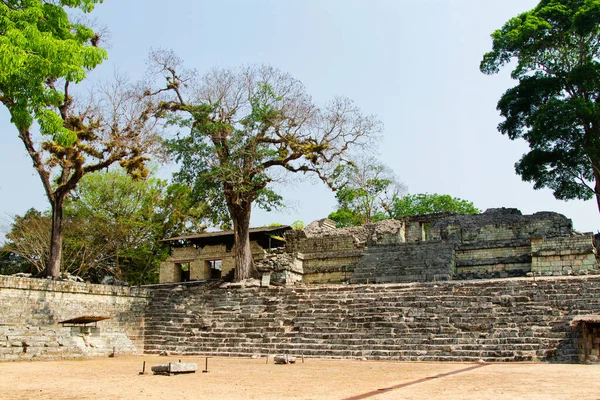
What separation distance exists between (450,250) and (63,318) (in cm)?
1338

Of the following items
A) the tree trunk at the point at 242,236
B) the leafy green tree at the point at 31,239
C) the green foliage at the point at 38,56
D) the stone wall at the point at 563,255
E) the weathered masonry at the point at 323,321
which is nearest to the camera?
the green foliage at the point at 38,56

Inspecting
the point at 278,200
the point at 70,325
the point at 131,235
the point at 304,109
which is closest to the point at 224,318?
the point at 70,325

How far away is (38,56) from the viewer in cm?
906

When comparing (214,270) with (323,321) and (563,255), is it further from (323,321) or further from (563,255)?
(563,255)

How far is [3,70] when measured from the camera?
8508mm

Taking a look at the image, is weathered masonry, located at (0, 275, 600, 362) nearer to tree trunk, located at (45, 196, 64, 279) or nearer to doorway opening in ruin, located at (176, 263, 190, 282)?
tree trunk, located at (45, 196, 64, 279)

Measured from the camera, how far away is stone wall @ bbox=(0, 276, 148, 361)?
12.2 m

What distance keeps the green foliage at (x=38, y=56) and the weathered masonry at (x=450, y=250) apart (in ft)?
41.8

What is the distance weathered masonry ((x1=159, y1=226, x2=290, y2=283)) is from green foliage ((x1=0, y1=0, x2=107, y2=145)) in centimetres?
1908

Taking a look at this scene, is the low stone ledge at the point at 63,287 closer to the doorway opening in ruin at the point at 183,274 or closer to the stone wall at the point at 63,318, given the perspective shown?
the stone wall at the point at 63,318

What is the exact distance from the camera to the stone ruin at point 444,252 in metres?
18.4

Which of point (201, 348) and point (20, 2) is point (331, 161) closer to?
point (201, 348)

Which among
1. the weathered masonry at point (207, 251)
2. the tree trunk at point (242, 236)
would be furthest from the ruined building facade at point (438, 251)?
the weathered masonry at point (207, 251)

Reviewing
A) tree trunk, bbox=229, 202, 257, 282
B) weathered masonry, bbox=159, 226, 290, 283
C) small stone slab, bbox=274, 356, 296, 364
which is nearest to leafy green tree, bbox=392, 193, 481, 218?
weathered masonry, bbox=159, 226, 290, 283
